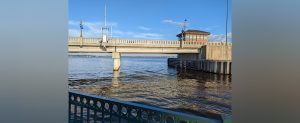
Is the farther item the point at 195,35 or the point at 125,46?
the point at 195,35

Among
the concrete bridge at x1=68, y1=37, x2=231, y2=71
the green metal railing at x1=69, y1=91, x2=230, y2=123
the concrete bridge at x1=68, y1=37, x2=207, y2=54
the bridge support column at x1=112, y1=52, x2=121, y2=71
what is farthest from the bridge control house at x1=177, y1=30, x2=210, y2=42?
the green metal railing at x1=69, y1=91, x2=230, y2=123

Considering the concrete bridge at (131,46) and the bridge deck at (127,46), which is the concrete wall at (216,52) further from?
the bridge deck at (127,46)

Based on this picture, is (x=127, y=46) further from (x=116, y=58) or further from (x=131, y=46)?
Result: (x=116, y=58)

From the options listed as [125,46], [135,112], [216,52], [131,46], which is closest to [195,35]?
[216,52]

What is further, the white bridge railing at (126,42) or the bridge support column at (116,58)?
the bridge support column at (116,58)

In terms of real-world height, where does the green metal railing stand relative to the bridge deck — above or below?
below

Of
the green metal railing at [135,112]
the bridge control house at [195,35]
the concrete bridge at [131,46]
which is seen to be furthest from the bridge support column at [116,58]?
the green metal railing at [135,112]

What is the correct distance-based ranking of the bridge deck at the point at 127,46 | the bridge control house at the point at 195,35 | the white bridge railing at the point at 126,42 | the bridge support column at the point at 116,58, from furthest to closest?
the bridge control house at the point at 195,35 < the bridge support column at the point at 116,58 < the bridge deck at the point at 127,46 < the white bridge railing at the point at 126,42

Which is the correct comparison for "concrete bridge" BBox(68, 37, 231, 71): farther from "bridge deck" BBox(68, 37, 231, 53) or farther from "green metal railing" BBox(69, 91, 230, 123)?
"green metal railing" BBox(69, 91, 230, 123)
